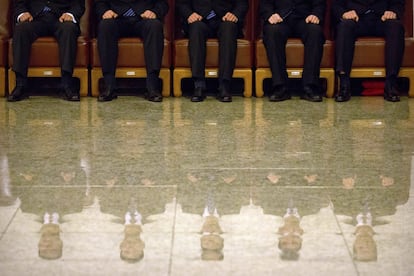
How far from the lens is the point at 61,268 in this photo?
3.27m

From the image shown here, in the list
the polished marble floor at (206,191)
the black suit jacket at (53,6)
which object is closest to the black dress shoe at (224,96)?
the polished marble floor at (206,191)

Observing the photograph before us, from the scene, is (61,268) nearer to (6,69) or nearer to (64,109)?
(64,109)

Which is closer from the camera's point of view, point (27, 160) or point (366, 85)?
point (27, 160)

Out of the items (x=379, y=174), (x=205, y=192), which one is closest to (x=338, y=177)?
(x=379, y=174)

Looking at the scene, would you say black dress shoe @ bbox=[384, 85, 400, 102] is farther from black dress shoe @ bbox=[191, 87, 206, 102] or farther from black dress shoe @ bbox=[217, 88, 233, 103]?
black dress shoe @ bbox=[191, 87, 206, 102]

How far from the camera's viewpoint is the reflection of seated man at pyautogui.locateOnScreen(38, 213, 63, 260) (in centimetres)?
343

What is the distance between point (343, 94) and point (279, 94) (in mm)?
546

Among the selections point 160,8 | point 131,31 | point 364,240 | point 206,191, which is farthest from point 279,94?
point 364,240

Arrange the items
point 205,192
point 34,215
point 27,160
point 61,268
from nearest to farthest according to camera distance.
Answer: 1. point 61,268
2. point 34,215
3. point 205,192
4. point 27,160

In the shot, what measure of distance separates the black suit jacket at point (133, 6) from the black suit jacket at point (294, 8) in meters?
0.88

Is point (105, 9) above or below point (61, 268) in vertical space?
above

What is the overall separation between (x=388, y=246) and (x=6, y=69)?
5.28m

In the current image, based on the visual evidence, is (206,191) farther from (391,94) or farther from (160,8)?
(160,8)

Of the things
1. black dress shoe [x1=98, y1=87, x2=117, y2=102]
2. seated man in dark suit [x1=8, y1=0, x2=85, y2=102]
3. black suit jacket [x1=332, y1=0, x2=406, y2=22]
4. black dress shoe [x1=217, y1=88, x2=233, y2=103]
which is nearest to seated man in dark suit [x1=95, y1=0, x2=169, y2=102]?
black dress shoe [x1=98, y1=87, x2=117, y2=102]
